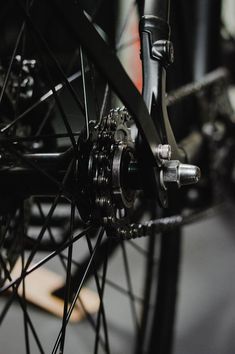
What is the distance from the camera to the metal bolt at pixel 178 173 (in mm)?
569

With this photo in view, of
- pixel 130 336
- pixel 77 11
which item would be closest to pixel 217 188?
pixel 130 336

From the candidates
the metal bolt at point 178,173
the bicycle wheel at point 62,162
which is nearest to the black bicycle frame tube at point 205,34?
the bicycle wheel at point 62,162

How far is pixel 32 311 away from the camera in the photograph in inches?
40.8

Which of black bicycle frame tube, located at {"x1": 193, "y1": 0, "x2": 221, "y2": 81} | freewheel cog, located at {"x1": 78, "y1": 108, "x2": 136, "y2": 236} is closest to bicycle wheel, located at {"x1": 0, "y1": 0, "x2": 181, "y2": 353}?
freewheel cog, located at {"x1": 78, "y1": 108, "x2": 136, "y2": 236}

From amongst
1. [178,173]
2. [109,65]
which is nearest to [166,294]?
[178,173]

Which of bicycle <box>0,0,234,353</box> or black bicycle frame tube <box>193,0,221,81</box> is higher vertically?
black bicycle frame tube <box>193,0,221,81</box>

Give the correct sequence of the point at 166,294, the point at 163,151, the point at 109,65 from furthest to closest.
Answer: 1. the point at 166,294
2. the point at 163,151
3. the point at 109,65

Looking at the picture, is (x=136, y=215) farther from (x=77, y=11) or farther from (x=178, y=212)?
(x=77, y=11)

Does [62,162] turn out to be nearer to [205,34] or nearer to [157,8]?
[157,8]

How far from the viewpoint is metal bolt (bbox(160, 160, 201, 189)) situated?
57cm

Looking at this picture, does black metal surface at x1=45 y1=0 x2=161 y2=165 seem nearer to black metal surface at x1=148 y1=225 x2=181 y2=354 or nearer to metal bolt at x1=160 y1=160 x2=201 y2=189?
metal bolt at x1=160 y1=160 x2=201 y2=189

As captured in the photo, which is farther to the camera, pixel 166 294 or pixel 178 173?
pixel 166 294

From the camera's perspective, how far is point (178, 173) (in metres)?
0.57

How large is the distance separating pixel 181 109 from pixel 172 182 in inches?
19.3
